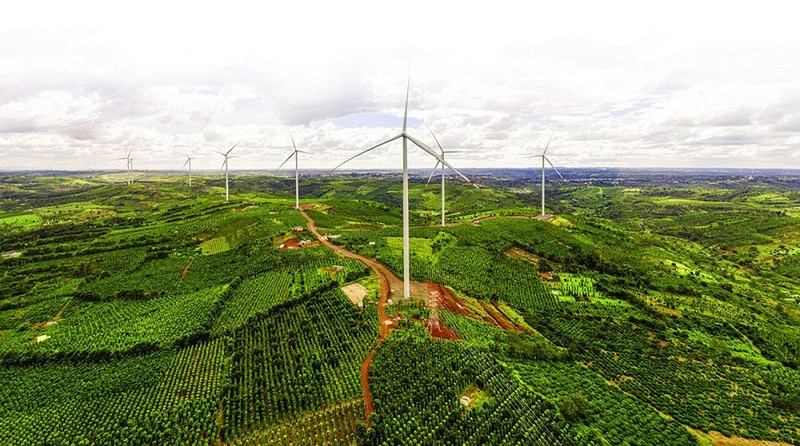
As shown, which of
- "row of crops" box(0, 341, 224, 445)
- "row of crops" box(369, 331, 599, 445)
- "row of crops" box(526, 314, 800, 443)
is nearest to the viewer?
"row of crops" box(369, 331, 599, 445)

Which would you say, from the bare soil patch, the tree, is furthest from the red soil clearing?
the tree

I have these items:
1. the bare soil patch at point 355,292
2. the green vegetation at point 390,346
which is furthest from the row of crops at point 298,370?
the bare soil patch at point 355,292

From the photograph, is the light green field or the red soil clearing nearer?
the red soil clearing

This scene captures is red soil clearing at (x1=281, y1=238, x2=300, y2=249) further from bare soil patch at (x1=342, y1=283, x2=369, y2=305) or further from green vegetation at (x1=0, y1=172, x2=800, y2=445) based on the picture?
bare soil patch at (x1=342, y1=283, x2=369, y2=305)

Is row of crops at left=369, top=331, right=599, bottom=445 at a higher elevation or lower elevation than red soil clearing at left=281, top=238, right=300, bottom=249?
lower

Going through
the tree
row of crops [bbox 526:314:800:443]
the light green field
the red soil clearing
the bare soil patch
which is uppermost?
the light green field

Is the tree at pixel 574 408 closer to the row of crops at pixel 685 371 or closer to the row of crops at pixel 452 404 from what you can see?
the row of crops at pixel 452 404

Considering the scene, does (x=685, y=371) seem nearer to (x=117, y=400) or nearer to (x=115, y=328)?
(x=117, y=400)
